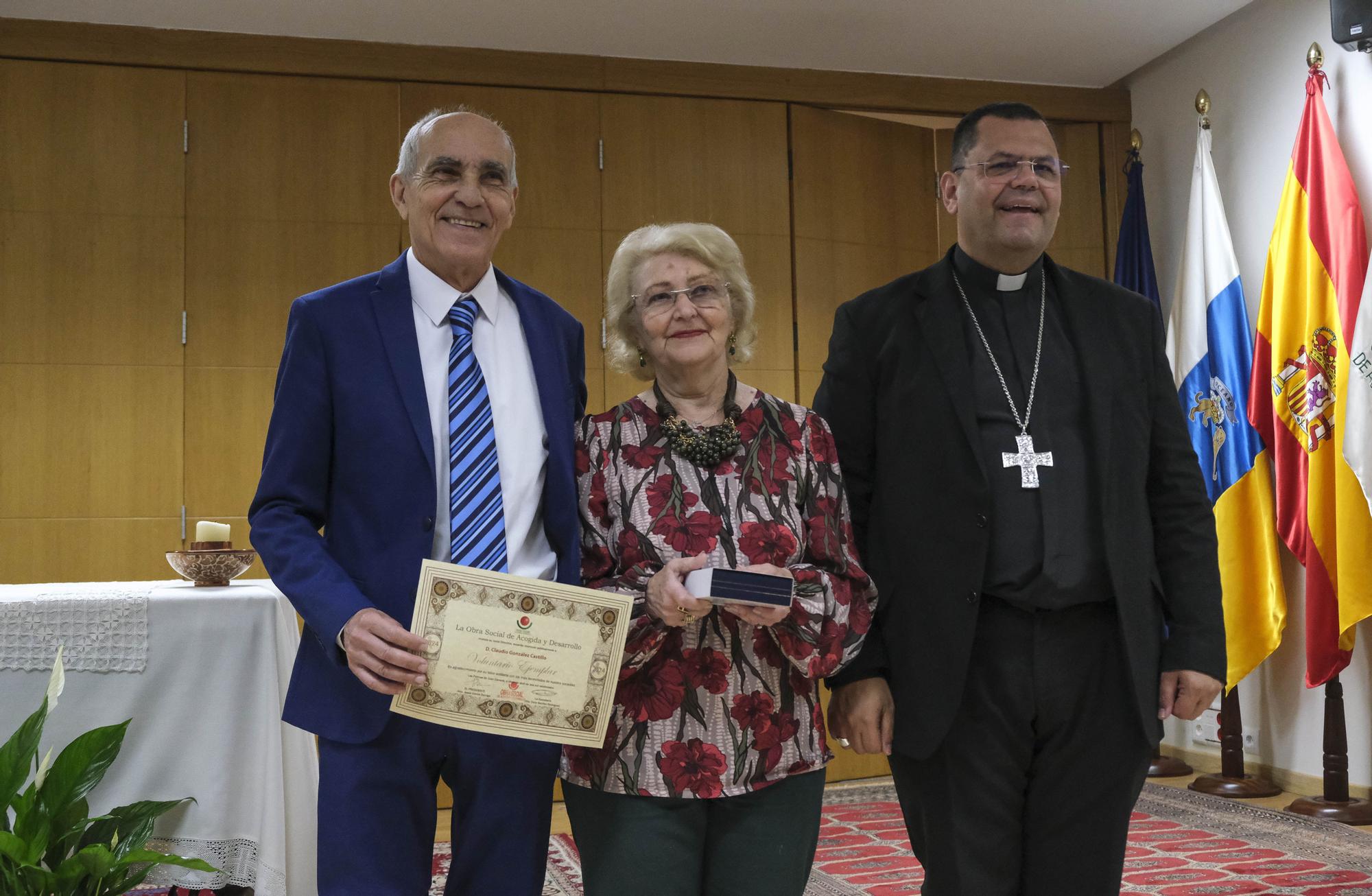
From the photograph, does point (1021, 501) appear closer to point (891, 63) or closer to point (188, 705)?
point (188, 705)

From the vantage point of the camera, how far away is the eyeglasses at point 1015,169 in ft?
6.93

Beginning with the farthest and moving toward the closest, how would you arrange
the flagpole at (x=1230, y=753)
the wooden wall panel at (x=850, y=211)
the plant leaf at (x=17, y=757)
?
the wooden wall panel at (x=850, y=211)
the flagpole at (x=1230, y=753)
the plant leaf at (x=17, y=757)

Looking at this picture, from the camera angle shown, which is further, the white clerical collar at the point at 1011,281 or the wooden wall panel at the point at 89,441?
the wooden wall panel at the point at 89,441

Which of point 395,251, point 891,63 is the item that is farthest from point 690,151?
point 395,251

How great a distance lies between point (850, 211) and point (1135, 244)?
1396 mm

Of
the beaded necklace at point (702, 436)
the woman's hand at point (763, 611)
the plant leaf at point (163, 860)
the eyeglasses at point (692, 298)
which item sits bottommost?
the plant leaf at point (163, 860)

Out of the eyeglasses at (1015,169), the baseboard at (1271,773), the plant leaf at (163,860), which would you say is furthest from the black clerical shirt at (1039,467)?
the baseboard at (1271,773)

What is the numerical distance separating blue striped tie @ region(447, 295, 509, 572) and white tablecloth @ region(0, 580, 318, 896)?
4.24 ft

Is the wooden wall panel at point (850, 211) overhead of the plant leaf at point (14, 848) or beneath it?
overhead

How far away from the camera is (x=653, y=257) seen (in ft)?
6.35

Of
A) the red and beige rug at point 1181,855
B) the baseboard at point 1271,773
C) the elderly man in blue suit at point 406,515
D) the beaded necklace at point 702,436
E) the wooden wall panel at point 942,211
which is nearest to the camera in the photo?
the elderly man in blue suit at point 406,515

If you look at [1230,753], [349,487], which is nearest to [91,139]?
[349,487]

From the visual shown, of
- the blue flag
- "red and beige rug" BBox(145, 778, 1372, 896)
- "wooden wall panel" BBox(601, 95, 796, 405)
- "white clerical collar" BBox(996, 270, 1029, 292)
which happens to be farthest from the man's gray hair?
the blue flag

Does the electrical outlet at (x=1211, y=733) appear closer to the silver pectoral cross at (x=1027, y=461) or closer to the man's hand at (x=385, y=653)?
the silver pectoral cross at (x=1027, y=461)
